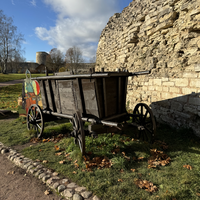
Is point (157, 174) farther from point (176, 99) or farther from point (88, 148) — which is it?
point (176, 99)

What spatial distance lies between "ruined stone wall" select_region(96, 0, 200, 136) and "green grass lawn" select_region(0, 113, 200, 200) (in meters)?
0.71

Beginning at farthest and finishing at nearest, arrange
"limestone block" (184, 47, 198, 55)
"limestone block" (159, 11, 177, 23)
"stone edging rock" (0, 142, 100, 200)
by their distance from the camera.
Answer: "limestone block" (159, 11, 177, 23) < "limestone block" (184, 47, 198, 55) < "stone edging rock" (0, 142, 100, 200)

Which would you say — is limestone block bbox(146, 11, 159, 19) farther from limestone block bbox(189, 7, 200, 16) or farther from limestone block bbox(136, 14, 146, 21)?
limestone block bbox(189, 7, 200, 16)

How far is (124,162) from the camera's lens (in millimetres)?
3123

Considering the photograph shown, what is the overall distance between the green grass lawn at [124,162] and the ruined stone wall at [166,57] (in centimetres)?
71

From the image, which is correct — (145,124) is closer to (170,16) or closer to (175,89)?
(175,89)

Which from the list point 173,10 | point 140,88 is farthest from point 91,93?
point 173,10

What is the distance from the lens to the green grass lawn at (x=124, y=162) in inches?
94.8

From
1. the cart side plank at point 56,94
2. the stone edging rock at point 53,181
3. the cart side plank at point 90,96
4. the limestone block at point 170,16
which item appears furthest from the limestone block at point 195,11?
the stone edging rock at point 53,181

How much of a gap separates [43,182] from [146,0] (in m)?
7.23

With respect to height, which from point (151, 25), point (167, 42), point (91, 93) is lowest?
point (91, 93)

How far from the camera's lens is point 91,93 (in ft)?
11.1

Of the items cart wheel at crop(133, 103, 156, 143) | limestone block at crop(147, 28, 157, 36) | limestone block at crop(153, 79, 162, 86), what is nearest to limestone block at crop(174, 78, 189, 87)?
limestone block at crop(153, 79, 162, 86)

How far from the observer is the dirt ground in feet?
7.99
